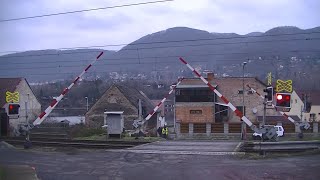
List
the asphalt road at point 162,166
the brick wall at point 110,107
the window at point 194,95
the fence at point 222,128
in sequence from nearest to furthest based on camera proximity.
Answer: the asphalt road at point 162,166 < the fence at point 222,128 < the window at point 194,95 < the brick wall at point 110,107

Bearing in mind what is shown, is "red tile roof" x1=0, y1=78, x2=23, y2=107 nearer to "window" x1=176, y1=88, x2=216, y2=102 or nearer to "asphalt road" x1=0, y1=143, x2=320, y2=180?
"window" x1=176, y1=88, x2=216, y2=102

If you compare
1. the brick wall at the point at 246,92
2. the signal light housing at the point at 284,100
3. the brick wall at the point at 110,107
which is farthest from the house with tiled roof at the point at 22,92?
the signal light housing at the point at 284,100

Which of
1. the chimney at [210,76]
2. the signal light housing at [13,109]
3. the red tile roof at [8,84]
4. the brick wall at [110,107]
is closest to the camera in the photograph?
the signal light housing at [13,109]

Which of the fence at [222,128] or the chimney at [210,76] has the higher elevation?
the chimney at [210,76]

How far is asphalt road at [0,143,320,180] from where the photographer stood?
12016 mm

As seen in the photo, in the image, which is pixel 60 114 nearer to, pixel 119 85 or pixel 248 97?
pixel 119 85

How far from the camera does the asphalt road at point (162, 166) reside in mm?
12016

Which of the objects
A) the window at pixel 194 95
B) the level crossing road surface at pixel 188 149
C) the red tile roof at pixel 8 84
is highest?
the red tile roof at pixel 8 84

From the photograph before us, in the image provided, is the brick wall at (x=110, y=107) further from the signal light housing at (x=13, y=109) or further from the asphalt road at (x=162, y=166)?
the asphalt road at (x=162, y=166)

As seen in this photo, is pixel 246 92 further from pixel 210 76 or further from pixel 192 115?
pixel 192 115

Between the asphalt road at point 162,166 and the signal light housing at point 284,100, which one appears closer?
the asphalt road at point 162,166

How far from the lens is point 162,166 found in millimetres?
14602

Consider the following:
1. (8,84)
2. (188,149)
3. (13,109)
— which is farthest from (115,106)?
(13,109)

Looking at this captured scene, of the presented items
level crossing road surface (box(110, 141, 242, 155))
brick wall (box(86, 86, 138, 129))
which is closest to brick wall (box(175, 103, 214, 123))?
brick wall (box(86, 86, 138, 129))
